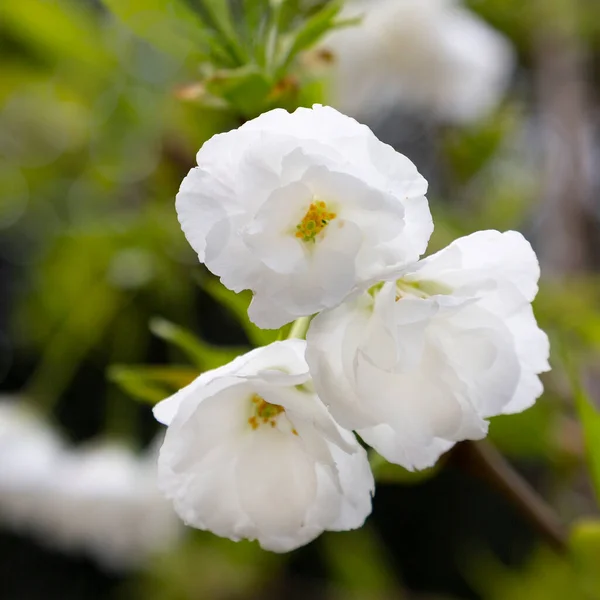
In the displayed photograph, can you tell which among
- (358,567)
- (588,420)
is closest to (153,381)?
(588,420)

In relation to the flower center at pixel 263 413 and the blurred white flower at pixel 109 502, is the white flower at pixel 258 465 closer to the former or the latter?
the flower center at pixel 263 413

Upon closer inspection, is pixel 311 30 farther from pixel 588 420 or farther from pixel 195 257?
pixel 195 257

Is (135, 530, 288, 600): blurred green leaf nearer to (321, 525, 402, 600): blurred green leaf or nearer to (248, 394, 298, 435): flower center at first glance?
(321, 525, 402, 600): blurred green leaf

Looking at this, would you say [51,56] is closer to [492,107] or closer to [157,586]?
[492,107]

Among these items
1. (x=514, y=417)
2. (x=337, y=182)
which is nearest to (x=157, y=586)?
(x=514, y=417)

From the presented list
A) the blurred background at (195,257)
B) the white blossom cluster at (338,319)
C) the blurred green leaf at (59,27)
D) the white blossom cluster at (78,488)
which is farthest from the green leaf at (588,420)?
the blurred green leaf at (59,27)

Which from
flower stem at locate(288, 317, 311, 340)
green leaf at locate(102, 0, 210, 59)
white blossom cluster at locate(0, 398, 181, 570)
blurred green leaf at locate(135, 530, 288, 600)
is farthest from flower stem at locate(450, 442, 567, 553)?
blurred green leaf at locate(135, 530, 288, 600)
